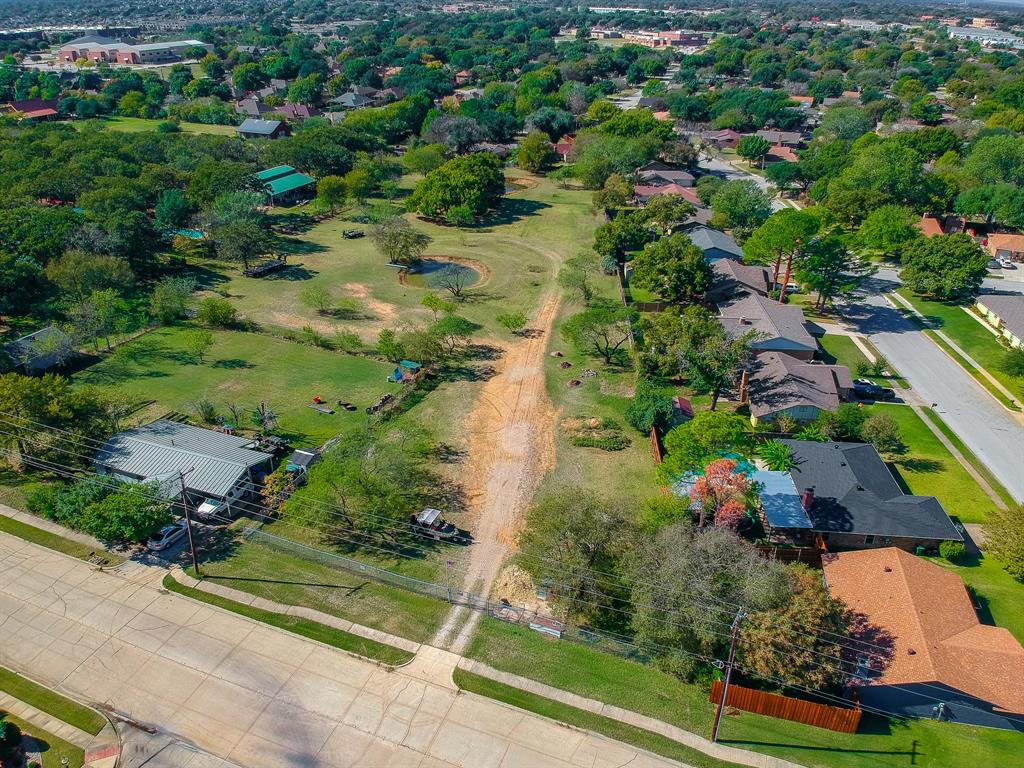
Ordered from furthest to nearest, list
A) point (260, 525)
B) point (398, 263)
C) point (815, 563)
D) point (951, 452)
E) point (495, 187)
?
point (495, 187)
point (398, 263)
point (951, 452)
point (260, 525)
point (815, 563)

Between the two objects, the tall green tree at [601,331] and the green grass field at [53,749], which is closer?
the green grass field at [53,749]

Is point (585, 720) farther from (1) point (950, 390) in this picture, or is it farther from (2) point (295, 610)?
(1) point (950, 390)

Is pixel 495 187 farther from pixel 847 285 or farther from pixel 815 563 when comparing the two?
pixel 815 563

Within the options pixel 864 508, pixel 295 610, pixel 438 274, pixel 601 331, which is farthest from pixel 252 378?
pixel 864 508

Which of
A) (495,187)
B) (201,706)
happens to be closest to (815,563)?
(201,706)

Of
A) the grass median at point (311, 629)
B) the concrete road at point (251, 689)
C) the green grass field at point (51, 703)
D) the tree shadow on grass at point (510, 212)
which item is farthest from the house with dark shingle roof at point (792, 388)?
the tree shadow on grass at point (510, 212)

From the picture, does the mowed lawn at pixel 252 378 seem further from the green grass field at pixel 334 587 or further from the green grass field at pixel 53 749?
the green grass field at pixel 53 749
